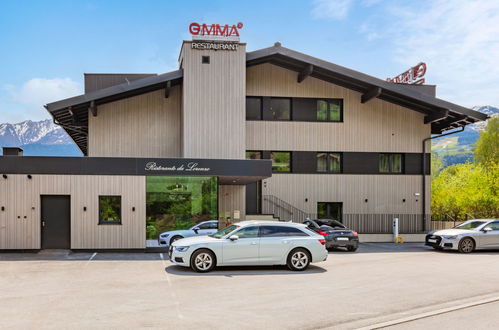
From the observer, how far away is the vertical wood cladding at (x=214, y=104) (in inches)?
907

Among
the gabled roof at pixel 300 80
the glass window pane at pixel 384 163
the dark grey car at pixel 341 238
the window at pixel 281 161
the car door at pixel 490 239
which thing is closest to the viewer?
the dark grey car at pixel 341 238

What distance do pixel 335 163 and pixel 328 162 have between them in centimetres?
42

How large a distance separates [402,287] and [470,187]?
26138mm

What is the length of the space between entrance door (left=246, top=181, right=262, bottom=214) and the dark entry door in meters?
10.2

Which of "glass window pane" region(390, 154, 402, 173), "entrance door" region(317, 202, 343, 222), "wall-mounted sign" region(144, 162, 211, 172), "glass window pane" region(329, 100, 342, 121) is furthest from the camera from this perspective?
→ "glass window pane" region(390, 154, 402, 173)

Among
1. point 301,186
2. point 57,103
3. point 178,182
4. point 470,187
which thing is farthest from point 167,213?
point 470,187

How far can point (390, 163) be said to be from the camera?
90.9 ft

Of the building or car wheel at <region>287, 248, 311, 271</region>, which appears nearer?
car wheel at <region>287, 248, 311, 271</region>

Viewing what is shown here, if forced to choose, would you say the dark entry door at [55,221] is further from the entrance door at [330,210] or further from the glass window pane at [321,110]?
the glass window pane at [321,110]

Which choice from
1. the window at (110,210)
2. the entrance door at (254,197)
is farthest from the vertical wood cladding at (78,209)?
the entrance door at (254,197)

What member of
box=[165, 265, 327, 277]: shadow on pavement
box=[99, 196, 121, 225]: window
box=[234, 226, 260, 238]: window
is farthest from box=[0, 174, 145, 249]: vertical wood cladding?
box=[234, 226, 260, 238]: window

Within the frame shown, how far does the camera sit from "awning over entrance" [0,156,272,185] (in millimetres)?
17714

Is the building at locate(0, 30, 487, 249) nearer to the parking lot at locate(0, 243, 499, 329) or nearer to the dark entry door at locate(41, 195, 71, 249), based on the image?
the dark entry door at locate(41, 195, 71, 249)

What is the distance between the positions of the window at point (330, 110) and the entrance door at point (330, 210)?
4638mm
